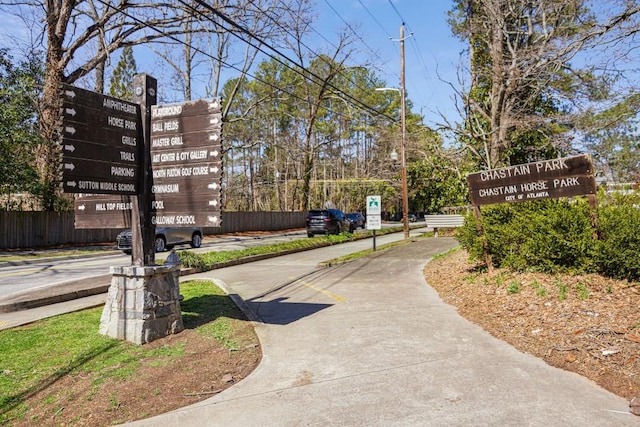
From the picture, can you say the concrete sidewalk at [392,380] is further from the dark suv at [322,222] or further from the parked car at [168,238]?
the dark suv at [322,222]

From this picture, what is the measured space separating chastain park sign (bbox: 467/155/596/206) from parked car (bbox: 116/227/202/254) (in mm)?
12536

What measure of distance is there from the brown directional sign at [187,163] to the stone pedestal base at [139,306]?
831 millimetres

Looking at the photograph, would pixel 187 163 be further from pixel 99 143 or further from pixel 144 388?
pixel 144 388

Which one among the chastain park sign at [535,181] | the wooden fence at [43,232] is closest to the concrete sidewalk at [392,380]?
the chastain park sign at [535,181]

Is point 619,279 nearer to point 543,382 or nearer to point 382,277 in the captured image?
point 543,382

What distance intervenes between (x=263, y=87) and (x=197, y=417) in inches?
1735

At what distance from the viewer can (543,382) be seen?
4.40 metres

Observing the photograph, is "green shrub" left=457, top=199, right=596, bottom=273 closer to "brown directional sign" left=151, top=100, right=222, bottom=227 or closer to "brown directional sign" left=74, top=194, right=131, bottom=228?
"brown directional sign" left=151, top=100, right=222, bottom=227

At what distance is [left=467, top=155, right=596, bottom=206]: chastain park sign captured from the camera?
23.7 ft

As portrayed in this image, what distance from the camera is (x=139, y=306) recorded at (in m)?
5.86

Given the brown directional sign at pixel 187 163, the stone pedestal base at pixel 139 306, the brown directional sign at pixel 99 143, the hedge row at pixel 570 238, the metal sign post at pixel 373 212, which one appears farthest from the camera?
the metal sign post at pixel 373 212

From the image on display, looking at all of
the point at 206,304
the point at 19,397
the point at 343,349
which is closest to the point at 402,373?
the point at 343,349

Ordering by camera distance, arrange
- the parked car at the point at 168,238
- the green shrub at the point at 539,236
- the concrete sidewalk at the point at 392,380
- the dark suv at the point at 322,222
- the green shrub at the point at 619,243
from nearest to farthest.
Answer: the concrete sidewalk at the point at 392,380 < the green shrub at the point at 619,243 < the green shrub at the point at 539,236 < the parked car at the point at 168,238 < the dark suv at the point at 322,222

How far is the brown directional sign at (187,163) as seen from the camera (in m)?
6.12
